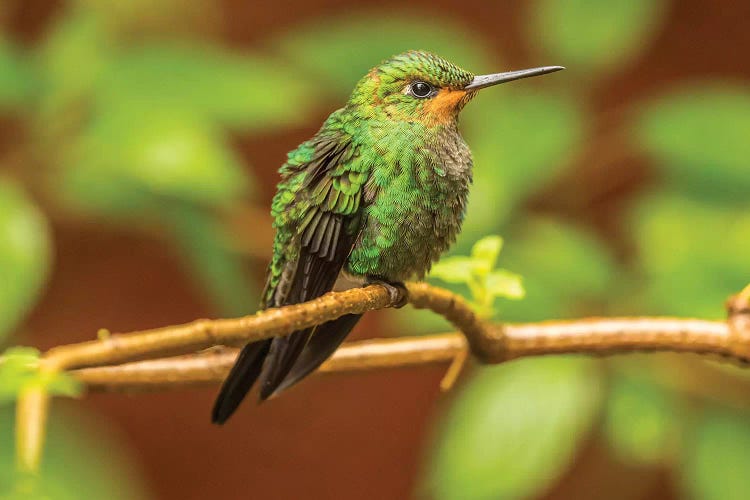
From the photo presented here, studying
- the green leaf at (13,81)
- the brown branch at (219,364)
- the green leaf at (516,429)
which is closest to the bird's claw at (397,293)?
the brown branch at (219,364)

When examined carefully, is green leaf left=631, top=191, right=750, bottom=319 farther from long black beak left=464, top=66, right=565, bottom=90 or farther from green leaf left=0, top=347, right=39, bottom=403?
green leaf left=0, top=347, right=39, bottom=403

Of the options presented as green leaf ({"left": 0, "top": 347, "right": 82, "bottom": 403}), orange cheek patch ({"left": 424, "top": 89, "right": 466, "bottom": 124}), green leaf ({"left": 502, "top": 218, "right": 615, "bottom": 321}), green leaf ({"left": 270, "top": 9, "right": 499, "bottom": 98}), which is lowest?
green leaf ({"left": 0, "top": 347, "right": 82, "bottom": 403})

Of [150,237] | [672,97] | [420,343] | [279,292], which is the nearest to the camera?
[279,292]

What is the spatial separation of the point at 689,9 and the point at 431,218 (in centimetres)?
178

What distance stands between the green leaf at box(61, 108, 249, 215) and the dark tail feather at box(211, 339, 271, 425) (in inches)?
26.4

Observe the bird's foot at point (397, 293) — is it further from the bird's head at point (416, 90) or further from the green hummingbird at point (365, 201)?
the bird's head at point (416, 90)

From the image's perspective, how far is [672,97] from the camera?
1.69m

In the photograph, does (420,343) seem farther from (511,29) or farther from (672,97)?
(511,29)

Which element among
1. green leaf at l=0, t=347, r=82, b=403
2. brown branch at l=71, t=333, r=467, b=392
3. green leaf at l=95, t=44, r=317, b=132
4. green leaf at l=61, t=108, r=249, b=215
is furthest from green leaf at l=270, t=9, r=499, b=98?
green leaf at l=0, t=347, r=82, b=403

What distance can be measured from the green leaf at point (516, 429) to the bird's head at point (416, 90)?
0.68 metres

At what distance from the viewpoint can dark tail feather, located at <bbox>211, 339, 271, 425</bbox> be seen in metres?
0.70

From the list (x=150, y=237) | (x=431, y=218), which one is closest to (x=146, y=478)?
(x=150, y=237)

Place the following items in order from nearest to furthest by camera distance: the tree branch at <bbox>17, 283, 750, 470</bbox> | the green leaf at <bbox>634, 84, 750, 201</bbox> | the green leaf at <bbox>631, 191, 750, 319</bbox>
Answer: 1. the tree branch at <bbox>17, 283, 750, 470</bbox>
2. the green leaf at <bbox>631, 191, 750, 319</bbox>
3. the green leaf at <bbox>634, 84, 750, 201</bbox>

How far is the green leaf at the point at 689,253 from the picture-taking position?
1.30 metres
